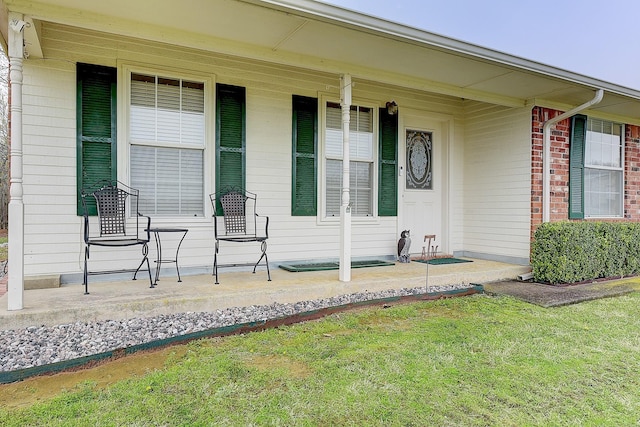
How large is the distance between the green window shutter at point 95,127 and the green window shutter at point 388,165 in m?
3.29

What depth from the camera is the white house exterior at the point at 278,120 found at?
3.32m

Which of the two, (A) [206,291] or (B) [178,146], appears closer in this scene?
(A) [206,291]

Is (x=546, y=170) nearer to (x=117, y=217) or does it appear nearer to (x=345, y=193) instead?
(x=345, y=193)

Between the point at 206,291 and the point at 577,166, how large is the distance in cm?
535

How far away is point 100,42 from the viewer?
4.07 meters

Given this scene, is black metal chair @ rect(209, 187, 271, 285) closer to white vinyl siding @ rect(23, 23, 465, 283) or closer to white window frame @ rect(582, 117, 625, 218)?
white vinyl siding @ rect(23, 23, 465, 283)

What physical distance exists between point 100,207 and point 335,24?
2767mm

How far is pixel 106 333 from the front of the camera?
3023 millimetres

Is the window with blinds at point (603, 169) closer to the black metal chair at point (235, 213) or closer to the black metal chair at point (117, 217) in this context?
the black metal chair at point (235, 213)

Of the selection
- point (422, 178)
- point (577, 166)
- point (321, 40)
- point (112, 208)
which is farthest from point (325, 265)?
point (577, 166)

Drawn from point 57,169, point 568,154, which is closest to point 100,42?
point 57,169

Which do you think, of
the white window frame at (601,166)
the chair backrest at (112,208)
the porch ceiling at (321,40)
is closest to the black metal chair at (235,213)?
the chair backrest at (112,208)

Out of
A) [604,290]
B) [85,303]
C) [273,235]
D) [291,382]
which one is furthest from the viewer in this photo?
[273,235]

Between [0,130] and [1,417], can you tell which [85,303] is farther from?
[0,130]
